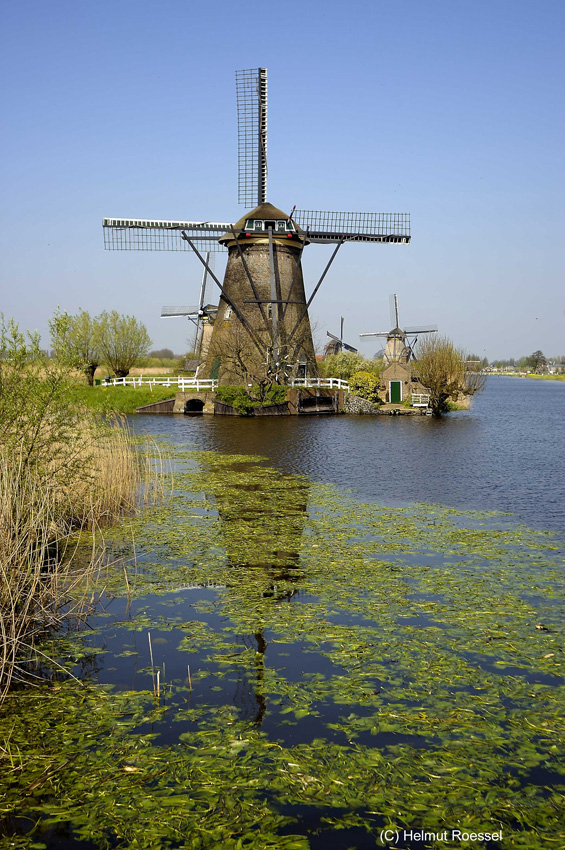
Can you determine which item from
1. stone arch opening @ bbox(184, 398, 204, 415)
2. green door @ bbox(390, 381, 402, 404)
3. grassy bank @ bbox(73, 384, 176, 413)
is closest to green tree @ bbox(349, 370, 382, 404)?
green door @ bbox(390, 381, 402, 404)

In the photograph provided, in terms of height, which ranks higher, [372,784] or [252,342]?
[252,342]

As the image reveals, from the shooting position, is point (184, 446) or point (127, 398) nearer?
point (184, 446)

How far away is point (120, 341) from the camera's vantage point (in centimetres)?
5041

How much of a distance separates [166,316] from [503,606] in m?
49.8

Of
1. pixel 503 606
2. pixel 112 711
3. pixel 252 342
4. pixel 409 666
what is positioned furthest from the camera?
pixel 252 342

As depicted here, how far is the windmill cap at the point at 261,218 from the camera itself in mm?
36156

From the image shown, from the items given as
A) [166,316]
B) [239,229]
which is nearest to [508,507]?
[239,229]

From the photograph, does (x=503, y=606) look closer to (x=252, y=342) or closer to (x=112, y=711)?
(x=112, y=711)

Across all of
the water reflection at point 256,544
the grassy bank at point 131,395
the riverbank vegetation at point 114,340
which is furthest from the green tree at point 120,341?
the water reflection at point 256,544

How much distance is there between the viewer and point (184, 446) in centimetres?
2236

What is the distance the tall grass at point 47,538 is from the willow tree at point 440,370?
2546 centimetres

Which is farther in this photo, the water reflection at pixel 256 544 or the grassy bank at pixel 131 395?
the grassy bank at pixel 131 395

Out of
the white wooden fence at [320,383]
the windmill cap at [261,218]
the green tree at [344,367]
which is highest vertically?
the windmill cap at [261,218]

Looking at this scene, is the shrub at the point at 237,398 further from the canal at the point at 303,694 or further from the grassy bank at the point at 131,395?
the canal at the point at 303,694
